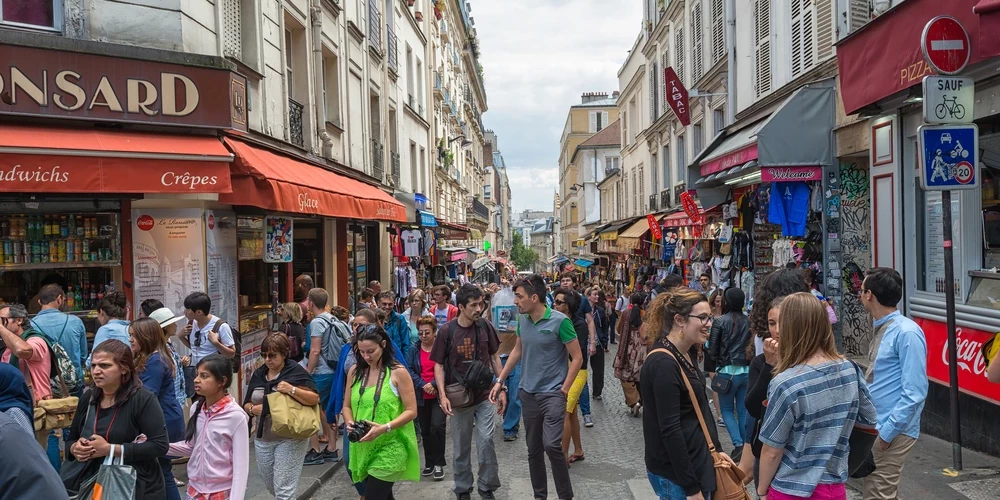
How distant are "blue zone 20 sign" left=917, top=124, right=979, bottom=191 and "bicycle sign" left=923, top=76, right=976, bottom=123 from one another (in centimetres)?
10

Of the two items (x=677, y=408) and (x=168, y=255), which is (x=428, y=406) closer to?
(x=168, y=255)

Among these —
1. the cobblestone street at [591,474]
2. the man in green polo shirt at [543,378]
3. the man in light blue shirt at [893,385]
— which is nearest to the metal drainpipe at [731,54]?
the cobblestone street at [591,474]

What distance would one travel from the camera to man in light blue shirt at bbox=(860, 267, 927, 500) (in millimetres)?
4406

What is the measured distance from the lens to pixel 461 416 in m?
6.43

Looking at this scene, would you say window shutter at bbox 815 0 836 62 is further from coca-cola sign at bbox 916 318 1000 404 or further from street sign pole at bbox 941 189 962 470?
street sign pole at bbox 941 189 962 470

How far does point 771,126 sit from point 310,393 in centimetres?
786

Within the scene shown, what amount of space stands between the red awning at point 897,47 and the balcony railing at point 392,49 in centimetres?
1389

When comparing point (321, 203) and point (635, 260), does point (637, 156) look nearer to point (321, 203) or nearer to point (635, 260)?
point (635, 260)

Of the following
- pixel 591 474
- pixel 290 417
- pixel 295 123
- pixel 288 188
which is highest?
pixel 295 123

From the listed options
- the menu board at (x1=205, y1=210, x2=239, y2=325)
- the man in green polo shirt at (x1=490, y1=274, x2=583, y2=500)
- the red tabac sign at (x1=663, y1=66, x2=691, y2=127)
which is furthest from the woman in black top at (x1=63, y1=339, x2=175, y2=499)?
the red tabac sign at (x1=663, y1=66, x2=691, y2=127)

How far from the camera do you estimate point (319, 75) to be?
13.7 meters

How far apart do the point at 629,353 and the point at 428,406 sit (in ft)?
9.71

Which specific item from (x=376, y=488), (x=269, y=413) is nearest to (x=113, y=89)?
(x=269, y=413)

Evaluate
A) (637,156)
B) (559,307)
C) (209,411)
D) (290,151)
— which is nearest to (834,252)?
(559,307)
